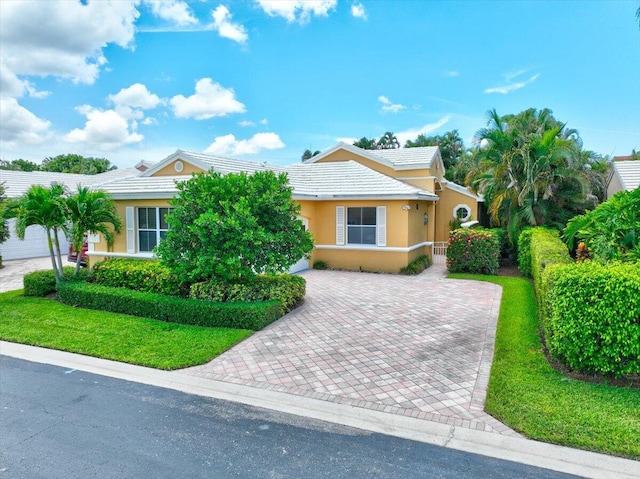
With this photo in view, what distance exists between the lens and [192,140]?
2491 cm

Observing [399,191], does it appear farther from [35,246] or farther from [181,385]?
[35,246]

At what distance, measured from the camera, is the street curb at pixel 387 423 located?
13.6ft

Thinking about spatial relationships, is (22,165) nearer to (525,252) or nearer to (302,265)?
(302,265)

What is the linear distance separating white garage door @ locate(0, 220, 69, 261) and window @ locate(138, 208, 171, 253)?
28.9 ft

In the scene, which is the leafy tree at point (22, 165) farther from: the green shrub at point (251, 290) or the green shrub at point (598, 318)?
the green shrub at point (598, 318)

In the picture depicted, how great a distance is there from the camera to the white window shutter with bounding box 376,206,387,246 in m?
15.4

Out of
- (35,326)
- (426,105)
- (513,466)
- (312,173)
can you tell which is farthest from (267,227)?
(426,105)

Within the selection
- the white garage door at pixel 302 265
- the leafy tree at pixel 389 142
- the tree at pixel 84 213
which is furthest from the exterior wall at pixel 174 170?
the leafy tree at pixel 389 142

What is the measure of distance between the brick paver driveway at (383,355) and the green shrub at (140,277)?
328 cm

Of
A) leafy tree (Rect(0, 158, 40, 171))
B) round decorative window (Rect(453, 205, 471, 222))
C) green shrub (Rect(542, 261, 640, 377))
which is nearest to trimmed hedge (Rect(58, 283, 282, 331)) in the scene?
green shrub (Rect(542, 261, 640, 377))

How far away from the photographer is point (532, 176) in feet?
53.1

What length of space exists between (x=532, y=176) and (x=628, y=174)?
126 inches

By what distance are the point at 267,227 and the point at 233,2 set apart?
986 centimetres

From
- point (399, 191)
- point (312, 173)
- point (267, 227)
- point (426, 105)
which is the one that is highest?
→ point (426, 105)
